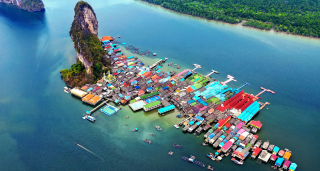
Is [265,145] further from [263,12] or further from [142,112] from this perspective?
[263,12]

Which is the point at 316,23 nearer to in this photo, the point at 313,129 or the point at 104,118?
the point at 313,129

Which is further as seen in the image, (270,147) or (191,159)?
(270,147)

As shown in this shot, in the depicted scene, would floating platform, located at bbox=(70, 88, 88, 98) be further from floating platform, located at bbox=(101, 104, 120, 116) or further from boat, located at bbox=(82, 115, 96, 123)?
floating platform, located at bbox=(101, 104, 120, 116)

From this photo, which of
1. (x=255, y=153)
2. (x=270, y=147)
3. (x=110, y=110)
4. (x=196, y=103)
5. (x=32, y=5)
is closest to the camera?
(x=255, y=153)

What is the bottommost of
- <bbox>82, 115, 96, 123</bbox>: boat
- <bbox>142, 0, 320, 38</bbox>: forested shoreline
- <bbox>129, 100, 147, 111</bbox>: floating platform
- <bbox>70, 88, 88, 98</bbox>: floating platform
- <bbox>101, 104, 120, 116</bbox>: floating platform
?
<bbox>82, 115, 96, 123</bbox>: boat

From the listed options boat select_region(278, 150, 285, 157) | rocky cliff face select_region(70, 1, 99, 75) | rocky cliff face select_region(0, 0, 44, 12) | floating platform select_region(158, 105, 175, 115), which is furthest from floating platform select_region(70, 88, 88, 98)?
rocky cliff face select_region(0, 0, 44, 12)

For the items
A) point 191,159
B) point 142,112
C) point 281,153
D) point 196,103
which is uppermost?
point 196,103

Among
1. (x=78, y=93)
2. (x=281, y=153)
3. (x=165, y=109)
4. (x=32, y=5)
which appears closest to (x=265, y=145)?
(x=281, y=153)
